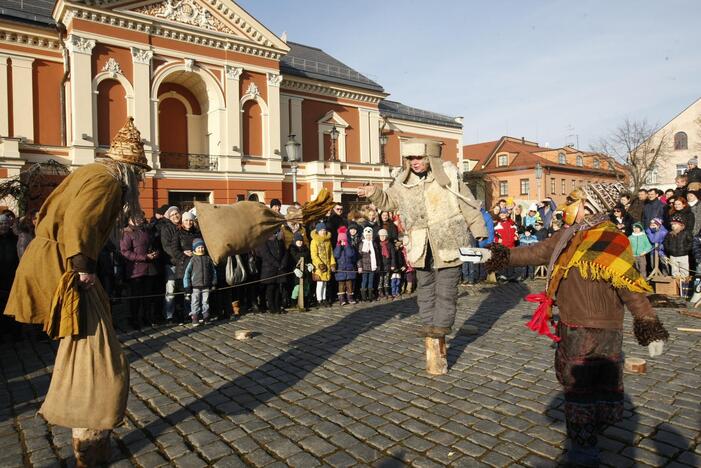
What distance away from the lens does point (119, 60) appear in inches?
847

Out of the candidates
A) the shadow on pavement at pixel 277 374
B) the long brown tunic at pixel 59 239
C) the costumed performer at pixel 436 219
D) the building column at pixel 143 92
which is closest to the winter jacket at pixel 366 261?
the shadow on pavement at pixel 277 374

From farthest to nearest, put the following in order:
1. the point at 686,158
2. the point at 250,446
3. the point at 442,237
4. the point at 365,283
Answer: the point at 686,158, the point at 365,283, the point at 442,237, the point at 250,446

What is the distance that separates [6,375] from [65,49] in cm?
2013

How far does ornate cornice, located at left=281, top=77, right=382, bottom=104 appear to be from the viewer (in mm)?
29188

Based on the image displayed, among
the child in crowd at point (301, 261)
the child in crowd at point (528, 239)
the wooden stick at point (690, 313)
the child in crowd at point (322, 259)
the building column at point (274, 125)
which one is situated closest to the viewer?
the wooden stick at point (690, 313)

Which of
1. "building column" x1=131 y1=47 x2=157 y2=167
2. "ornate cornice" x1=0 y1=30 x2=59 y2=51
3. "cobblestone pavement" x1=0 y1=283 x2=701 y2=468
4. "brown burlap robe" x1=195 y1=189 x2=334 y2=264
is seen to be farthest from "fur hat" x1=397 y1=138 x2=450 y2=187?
"ornate cornice" x1=0 y1=30 x2=59 y2=51

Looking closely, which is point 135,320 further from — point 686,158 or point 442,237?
point 686,158

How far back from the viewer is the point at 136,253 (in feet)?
27.2

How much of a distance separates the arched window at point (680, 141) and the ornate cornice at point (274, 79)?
43193 mm

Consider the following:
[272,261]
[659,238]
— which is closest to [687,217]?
[659,238]

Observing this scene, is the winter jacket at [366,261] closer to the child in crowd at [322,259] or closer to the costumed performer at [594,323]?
the child in crowd at [322,259]

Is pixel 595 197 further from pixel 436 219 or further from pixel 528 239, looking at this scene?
pixel 528 239

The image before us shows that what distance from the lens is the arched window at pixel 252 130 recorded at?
25656 millimetres

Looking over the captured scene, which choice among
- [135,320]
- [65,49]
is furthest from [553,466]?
[65,49]
